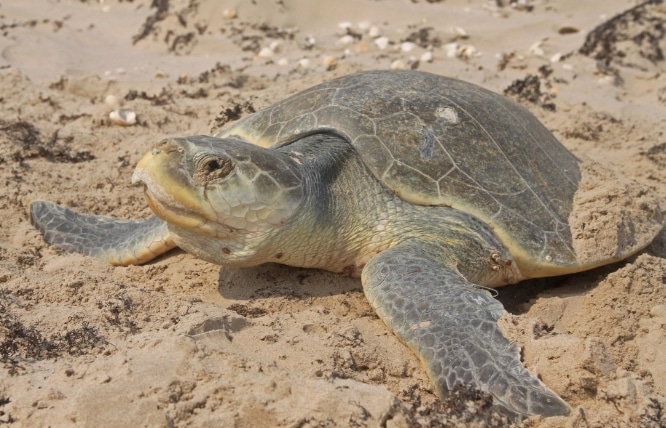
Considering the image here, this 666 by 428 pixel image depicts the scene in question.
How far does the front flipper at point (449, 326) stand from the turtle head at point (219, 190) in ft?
1.31

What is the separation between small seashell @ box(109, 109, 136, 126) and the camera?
3885 millimetres

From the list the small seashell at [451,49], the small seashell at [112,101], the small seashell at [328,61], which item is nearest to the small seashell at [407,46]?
the small seashell at [451,49]

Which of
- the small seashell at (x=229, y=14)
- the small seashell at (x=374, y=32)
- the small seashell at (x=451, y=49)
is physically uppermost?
the small seashell at (x=229, y=14)

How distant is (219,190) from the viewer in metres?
2.03

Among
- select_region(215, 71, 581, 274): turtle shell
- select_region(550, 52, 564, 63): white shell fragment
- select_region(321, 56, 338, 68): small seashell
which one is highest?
select_region(215, 71, 581, 274): turtle shell

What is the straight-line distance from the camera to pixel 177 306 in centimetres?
210

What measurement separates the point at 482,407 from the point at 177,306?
986 millimetres

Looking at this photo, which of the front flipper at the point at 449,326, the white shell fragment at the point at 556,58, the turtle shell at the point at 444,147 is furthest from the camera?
the white shell fragment at the point at 556,58

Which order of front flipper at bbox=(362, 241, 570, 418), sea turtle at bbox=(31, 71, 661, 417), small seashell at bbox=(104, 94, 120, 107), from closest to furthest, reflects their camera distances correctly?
front flipper at bbox=(362, 241, 570, 418) → sea turtle at bbox=(31, 71, 661, 417) → small seashell at bbox=(104, 94, 120, 107)

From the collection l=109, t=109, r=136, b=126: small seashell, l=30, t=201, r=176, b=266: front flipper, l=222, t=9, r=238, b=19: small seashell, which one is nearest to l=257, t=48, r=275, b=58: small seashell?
l=222, t=9, r=238, b=19: small seashell

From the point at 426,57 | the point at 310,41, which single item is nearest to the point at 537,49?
the point at 426,57

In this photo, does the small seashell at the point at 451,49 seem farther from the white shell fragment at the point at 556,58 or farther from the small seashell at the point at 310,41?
the small seashell at the point at 310,41

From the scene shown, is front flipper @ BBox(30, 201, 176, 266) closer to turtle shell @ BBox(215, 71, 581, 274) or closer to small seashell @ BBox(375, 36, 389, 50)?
turtle shell @ BBox(215, 71, 581, 274)

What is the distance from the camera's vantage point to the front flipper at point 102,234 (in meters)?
2.55
